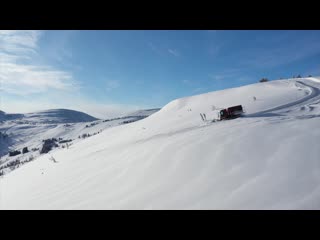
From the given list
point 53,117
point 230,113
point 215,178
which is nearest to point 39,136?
point 230,113

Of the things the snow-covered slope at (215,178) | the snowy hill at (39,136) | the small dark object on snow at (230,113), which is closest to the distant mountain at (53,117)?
the snowy hill at (39,136)

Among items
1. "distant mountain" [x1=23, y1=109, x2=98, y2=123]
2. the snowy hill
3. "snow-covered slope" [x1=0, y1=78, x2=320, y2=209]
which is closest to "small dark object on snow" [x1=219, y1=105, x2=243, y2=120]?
Result: "snow-covered slope" [x1=0, y1=78, x2=320, y2=209]

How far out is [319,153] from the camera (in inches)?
A: 90.2

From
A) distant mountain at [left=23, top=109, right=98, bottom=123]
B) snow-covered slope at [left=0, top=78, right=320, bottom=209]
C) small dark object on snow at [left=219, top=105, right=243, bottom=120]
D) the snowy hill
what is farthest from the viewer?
distant mountain at [left=23, top=109, right=98, bottom=123]

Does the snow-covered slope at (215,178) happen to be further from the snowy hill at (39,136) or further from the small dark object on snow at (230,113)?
the snowy hill at (39,136)

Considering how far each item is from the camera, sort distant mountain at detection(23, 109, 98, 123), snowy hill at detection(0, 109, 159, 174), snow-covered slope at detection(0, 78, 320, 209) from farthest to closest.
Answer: distant mountain at detection(23, 109, 98, 123), snowy hill at detection(0, 109, 159, 174), snow-covered slope at detection(0, 78, 320, 209)

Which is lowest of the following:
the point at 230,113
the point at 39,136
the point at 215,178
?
the point at 215,178

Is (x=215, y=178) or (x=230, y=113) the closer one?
(x=215, y=178)

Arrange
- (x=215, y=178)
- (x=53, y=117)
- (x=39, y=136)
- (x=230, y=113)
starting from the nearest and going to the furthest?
(x=215, y=178), (x=230, y=113), (x=39, y=136), (x=53, y=117)

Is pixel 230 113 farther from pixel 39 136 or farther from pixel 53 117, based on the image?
Answer: pixel 53 117

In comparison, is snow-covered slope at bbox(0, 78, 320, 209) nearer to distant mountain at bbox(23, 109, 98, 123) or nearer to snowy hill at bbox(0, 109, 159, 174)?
snowy hill at bbox(0, 109, 159, 174)

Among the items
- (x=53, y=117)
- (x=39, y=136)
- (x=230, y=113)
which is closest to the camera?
(x=230, y=113)
